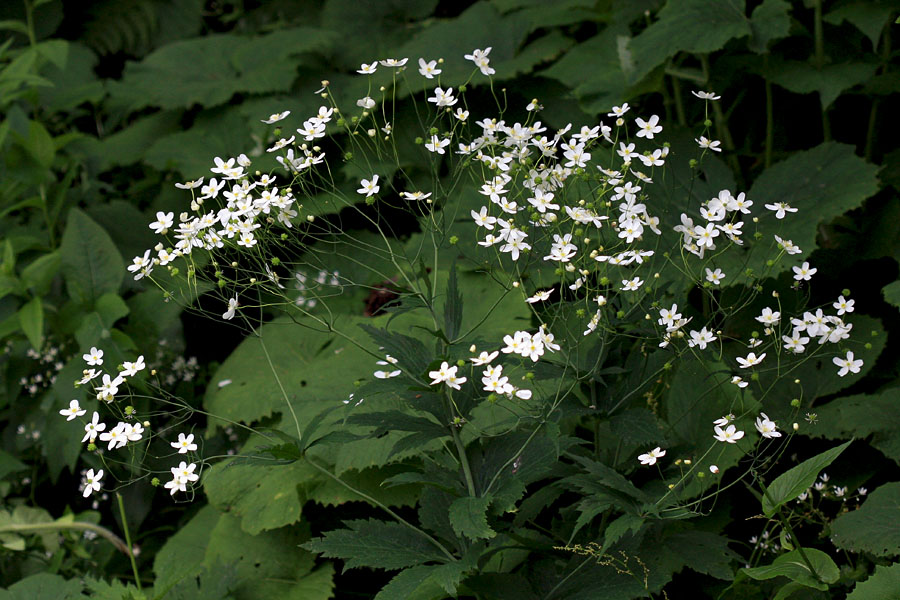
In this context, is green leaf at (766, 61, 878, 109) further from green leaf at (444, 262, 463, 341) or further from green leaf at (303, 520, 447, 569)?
green leaf at (303, 520, 447, 569)

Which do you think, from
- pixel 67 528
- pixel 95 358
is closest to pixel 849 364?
pixel 95 358

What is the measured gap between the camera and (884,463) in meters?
2.18

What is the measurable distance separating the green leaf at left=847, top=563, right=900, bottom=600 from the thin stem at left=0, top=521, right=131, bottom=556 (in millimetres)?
1944

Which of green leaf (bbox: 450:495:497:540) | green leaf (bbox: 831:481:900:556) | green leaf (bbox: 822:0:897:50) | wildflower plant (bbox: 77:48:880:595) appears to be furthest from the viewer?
green leaf (bbox: 822:0:897:50)

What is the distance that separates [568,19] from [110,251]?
6.10 feet

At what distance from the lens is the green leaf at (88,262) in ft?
9.19

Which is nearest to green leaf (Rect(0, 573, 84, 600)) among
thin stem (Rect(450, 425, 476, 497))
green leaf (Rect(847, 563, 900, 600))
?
thin stem (Rect(450, 425, 476, 497))

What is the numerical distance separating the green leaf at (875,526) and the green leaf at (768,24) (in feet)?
4.20

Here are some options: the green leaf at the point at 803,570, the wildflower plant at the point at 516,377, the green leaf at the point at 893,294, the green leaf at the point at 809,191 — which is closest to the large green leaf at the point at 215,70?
the wildflower plant at the point at 516,377

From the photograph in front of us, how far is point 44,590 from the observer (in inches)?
81.3

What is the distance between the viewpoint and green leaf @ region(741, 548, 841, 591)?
1.42 m

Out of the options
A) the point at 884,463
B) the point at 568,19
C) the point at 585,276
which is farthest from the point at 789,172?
the point at 585,276

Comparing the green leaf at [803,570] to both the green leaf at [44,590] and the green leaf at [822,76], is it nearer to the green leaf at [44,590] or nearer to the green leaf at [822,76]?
the green leaf at [822,76]

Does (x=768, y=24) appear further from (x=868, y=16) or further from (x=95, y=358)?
(x=95, y=358)
